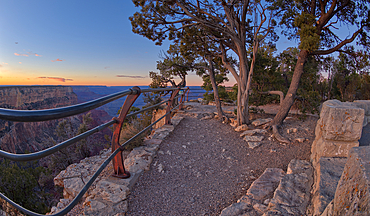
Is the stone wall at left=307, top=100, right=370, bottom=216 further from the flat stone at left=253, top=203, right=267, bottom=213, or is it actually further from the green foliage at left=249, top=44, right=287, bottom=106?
the green foliage at left=249, top=44, right=287, bottom=106

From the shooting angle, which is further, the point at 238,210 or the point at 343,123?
the point at 343,123

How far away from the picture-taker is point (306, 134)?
4312 mm

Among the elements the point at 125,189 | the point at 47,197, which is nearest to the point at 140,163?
the point at 125,189

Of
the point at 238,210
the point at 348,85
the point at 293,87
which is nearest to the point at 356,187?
the point at 238,210

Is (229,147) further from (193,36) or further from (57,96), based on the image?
(57,96)

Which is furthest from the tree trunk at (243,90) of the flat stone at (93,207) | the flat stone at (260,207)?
the flat stone at (93,207)

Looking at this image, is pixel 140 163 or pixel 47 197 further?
pixel 47 197

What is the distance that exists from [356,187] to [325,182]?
112 cm

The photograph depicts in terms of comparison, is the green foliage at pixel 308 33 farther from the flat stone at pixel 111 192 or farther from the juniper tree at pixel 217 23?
the flat stone at pixel 111 192

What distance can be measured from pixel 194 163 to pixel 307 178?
1586mm

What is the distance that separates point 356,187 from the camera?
80 cm

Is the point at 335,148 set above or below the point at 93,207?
above

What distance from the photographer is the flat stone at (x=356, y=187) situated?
703mm

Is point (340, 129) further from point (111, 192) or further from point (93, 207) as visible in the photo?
point (93, 207)
